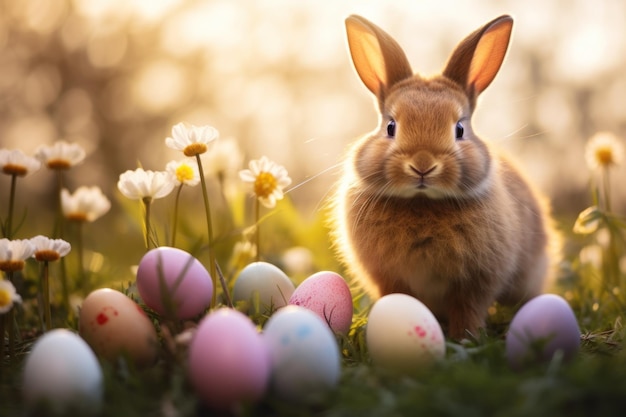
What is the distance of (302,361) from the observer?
163 centimetres

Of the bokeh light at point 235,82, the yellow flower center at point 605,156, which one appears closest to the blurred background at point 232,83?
the bokeh light at point 235,82

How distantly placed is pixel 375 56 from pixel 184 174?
100cm

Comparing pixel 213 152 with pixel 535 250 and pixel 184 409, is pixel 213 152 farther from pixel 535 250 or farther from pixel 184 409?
pixel 184 409

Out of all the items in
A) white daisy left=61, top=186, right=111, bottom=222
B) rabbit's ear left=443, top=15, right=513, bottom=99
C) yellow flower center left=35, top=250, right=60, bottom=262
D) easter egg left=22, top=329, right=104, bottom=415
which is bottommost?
easter egg left=22, top=329, right=104, bottom=415

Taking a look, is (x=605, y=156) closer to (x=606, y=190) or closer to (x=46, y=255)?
(x=606, y=190)

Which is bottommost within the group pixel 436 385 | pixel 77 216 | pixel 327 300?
pixel 436 385

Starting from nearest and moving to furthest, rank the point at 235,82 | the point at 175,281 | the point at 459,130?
the point at 175,281 < the point at 459,130 < the point at 235,82

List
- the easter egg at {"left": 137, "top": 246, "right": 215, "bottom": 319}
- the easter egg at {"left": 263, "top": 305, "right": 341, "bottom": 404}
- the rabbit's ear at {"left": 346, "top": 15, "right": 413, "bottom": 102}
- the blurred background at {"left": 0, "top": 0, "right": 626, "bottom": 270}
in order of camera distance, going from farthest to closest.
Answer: the blurred background at {"left": 0, "top": 0, "right": 626, "bottom": 270}
the rabbit's ear at {"left": 346, "top": 15, "right": 413, "bottom": 102}
the easter egg at {"left": 137, "top": 246, "right": 215, "bottom": 319}
the easter egg at {"left": 263, "top": 305, "right": 341, "bottom": 404}

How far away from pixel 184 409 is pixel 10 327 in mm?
901

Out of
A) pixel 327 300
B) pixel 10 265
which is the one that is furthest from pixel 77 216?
pixel 327 300

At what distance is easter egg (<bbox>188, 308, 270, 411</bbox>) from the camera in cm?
157

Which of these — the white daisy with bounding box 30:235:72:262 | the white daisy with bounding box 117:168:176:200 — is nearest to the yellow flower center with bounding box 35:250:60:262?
the white daisy with bounding box 30:235:72:262

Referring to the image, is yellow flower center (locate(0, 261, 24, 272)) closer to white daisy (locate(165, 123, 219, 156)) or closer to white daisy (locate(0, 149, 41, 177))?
white daisy (locate(0, 149, 41, 177))

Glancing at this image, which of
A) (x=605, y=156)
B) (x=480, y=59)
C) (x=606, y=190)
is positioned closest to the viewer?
(x=480, y=59)
